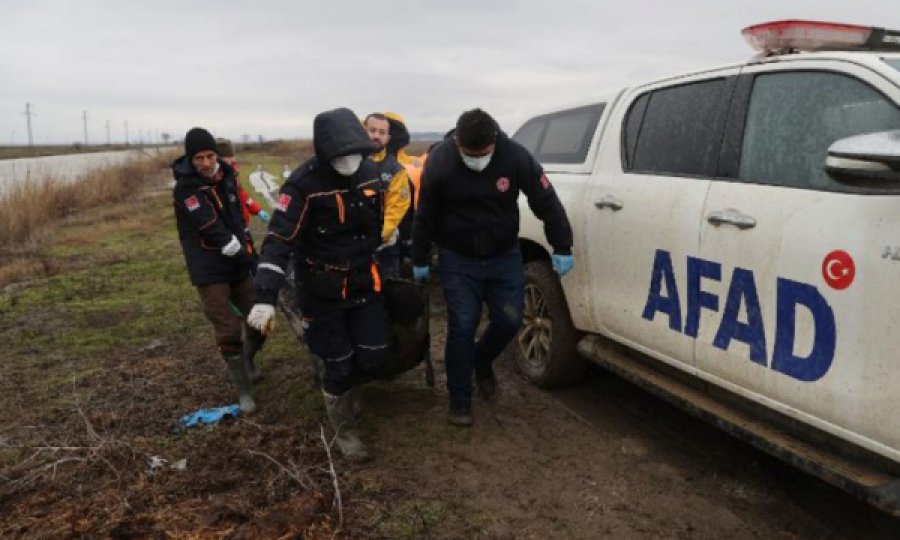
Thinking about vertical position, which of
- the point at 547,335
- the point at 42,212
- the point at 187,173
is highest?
the point at 187,173

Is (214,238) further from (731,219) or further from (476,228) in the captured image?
(731,219)

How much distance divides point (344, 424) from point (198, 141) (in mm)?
1877

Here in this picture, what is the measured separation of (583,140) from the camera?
13.0ft

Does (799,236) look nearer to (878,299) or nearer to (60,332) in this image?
(878,299)

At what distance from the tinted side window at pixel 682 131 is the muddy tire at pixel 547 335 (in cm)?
95

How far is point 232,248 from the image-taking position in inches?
156

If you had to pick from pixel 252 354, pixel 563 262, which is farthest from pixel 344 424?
pixel 563 262

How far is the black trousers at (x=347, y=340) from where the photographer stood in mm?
3404

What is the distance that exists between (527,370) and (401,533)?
181cm

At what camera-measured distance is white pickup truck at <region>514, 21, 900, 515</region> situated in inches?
86.7

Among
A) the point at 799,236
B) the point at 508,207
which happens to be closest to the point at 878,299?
the point at 799,236

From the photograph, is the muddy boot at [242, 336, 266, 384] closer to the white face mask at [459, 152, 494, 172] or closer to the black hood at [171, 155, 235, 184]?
the black hood at [171, 155, 235, 184]

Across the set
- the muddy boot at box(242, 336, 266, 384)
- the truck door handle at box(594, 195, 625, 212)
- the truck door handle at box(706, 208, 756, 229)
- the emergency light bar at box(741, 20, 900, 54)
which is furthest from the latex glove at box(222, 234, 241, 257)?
the emergency light bar at box(741, 20, 900, 54)

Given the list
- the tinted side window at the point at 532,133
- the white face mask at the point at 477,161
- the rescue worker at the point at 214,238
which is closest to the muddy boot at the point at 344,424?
the rescue worker at the point at 214,238
